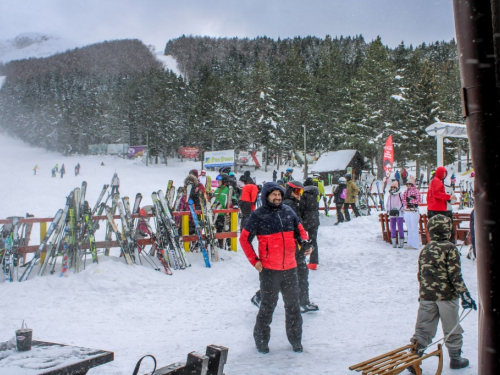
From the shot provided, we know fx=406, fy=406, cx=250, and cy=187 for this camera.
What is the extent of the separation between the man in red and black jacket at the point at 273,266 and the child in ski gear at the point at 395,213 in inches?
244

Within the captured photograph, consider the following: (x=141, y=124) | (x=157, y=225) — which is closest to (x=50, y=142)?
(x=141, y=124)

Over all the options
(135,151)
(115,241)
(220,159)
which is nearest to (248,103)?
(220,159)

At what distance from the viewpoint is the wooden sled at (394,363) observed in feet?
10.3

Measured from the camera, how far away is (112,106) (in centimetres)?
6694

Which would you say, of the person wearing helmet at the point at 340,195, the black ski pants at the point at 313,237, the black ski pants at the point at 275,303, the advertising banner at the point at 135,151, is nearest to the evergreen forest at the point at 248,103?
the advertising banner at the point at 135,151

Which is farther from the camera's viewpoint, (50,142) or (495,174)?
(50,142)

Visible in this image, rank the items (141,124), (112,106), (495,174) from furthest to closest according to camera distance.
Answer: (112,106) < (141,124) < (495,174)

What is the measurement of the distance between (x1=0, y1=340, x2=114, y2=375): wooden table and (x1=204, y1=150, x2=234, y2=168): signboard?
38.0m

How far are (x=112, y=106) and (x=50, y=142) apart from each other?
12.8 m

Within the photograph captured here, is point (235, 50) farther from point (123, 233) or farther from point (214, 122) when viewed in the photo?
point (123, 233)

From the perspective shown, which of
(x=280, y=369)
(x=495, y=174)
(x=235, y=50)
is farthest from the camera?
(x=235, y=50)

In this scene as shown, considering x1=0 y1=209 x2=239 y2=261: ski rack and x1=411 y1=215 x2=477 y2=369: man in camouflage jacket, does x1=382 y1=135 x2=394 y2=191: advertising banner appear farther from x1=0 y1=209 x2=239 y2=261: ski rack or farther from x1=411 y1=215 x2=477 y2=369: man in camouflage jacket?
x1=411 y1=215 x2=477 y2=369: man in camouflage jacket

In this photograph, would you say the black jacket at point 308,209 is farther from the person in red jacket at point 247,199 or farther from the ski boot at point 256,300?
the person in red jacket at point 247,199

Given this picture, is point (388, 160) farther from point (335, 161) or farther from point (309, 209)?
point (309, 209)
